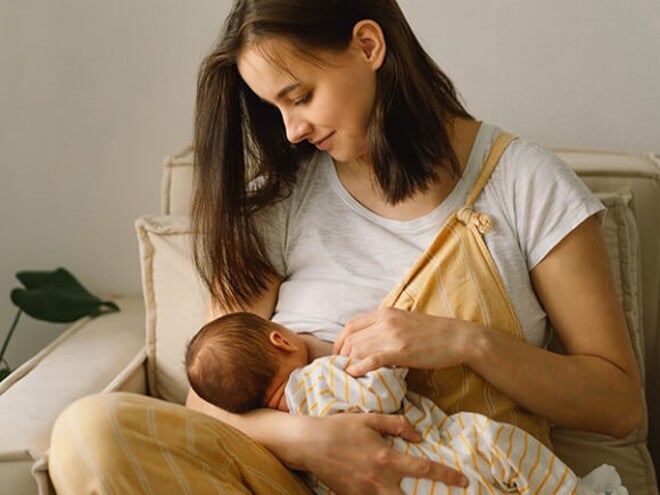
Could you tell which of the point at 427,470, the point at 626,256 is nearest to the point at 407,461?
the point at 427,470

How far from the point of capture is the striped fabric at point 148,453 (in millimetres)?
1199

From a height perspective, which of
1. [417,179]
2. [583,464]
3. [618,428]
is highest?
[417,179]

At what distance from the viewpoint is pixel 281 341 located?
1422 mm

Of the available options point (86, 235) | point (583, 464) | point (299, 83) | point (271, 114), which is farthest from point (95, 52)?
point (583, 464)

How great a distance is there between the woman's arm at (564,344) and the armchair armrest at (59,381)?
457 millimetres

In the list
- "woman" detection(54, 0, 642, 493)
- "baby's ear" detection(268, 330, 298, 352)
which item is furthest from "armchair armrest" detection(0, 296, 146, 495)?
"baby's ear" detection(268, 330, 298, 352)

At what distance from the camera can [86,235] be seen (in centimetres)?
221

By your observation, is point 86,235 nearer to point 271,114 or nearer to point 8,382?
point 8,382

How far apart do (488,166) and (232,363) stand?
1.60 ft

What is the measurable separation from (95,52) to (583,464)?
1.30 metres

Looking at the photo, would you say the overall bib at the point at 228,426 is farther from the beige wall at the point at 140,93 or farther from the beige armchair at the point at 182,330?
the beige wall at the point at 140,93

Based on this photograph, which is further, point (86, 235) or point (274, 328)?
point (86, 235)

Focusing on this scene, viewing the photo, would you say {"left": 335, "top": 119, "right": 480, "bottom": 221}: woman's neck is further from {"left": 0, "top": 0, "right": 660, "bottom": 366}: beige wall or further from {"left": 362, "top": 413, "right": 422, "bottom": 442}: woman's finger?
{"left": 0, "top": 0, "right": 660, "bottom": 366}: beige wall

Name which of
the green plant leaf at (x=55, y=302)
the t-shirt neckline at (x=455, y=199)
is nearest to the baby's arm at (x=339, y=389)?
the t-shirt neckline at (x=455, y=199)
